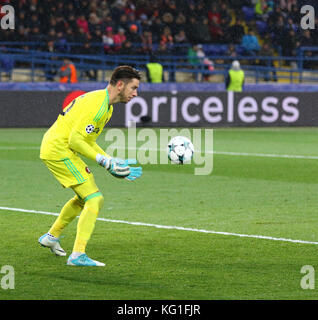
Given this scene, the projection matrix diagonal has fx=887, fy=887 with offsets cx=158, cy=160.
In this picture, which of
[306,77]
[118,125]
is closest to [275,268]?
[118,125]

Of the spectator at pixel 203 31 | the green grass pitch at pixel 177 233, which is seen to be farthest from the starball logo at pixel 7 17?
the green grass pitch at pixel 177 233

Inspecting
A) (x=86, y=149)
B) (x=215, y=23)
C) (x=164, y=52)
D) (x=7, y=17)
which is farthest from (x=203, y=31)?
(x=86, y=149)

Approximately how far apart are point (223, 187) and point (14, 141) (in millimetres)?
8861

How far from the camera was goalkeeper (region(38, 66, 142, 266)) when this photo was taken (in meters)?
7.82

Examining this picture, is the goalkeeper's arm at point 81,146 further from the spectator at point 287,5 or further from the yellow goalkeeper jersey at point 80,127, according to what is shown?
the spectator at point 287,5

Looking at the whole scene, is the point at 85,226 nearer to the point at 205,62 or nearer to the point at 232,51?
the point at 205,62

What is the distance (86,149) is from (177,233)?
229cm

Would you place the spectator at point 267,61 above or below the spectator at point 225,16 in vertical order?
below

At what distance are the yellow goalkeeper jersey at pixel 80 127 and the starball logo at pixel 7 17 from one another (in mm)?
18716

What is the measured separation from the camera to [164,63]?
94.9 ft

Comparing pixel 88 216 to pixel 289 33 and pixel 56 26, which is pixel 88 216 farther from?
pixel 289 33

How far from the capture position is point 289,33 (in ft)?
111

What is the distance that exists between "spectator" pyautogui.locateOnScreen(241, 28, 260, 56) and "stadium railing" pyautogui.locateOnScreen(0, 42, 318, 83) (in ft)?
1.08

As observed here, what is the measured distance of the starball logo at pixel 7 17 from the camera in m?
26.4
